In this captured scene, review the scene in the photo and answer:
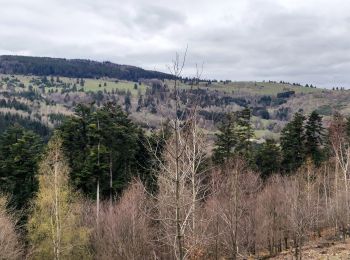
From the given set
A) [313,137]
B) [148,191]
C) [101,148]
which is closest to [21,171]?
[101,148]

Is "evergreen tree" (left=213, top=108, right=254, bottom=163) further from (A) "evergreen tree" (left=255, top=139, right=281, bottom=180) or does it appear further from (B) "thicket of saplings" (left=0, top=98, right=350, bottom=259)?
(A) "evergreen tree" (left=255, top=139, right=281, bottom=180)

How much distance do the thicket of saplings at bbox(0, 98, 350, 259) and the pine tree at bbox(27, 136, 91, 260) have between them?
80mm

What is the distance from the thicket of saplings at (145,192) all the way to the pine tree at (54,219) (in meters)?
→ 0.08

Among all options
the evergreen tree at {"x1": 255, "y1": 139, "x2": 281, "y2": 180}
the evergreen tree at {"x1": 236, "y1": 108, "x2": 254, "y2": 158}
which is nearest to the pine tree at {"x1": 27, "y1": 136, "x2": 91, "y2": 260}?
the evergreen tree at {"x1": 236, "y1": 108, "x2": 254, "y2": 158}

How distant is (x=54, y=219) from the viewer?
106 ft

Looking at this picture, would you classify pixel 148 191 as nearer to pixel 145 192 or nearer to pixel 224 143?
pixel 145 192

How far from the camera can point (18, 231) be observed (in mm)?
40406

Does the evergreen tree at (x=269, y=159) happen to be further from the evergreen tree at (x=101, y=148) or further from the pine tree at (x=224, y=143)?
the evergreen tree at (x=101, y=148)

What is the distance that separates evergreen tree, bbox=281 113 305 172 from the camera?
5672 cm

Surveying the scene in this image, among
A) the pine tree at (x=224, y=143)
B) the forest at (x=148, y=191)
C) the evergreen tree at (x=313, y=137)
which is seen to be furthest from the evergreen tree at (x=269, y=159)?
the pine tree at (x=224, y=143)

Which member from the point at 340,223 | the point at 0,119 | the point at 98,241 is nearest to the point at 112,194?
the point at 98,241

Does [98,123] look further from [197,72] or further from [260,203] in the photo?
[197,72]

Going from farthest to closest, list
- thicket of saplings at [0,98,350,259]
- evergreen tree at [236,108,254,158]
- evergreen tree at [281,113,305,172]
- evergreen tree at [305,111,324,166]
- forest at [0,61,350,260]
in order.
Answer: evergreen tree at [305,111,324,166] < evergreen tree at [281,113,305,172] < evergreen tree at [236,108,254,158] < thicket of saplings at [0,98,350,259] < forest at [0,61,350,260]

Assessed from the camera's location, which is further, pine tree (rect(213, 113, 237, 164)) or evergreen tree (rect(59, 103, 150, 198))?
pine tree (rect(213, 113, 237, 164))
